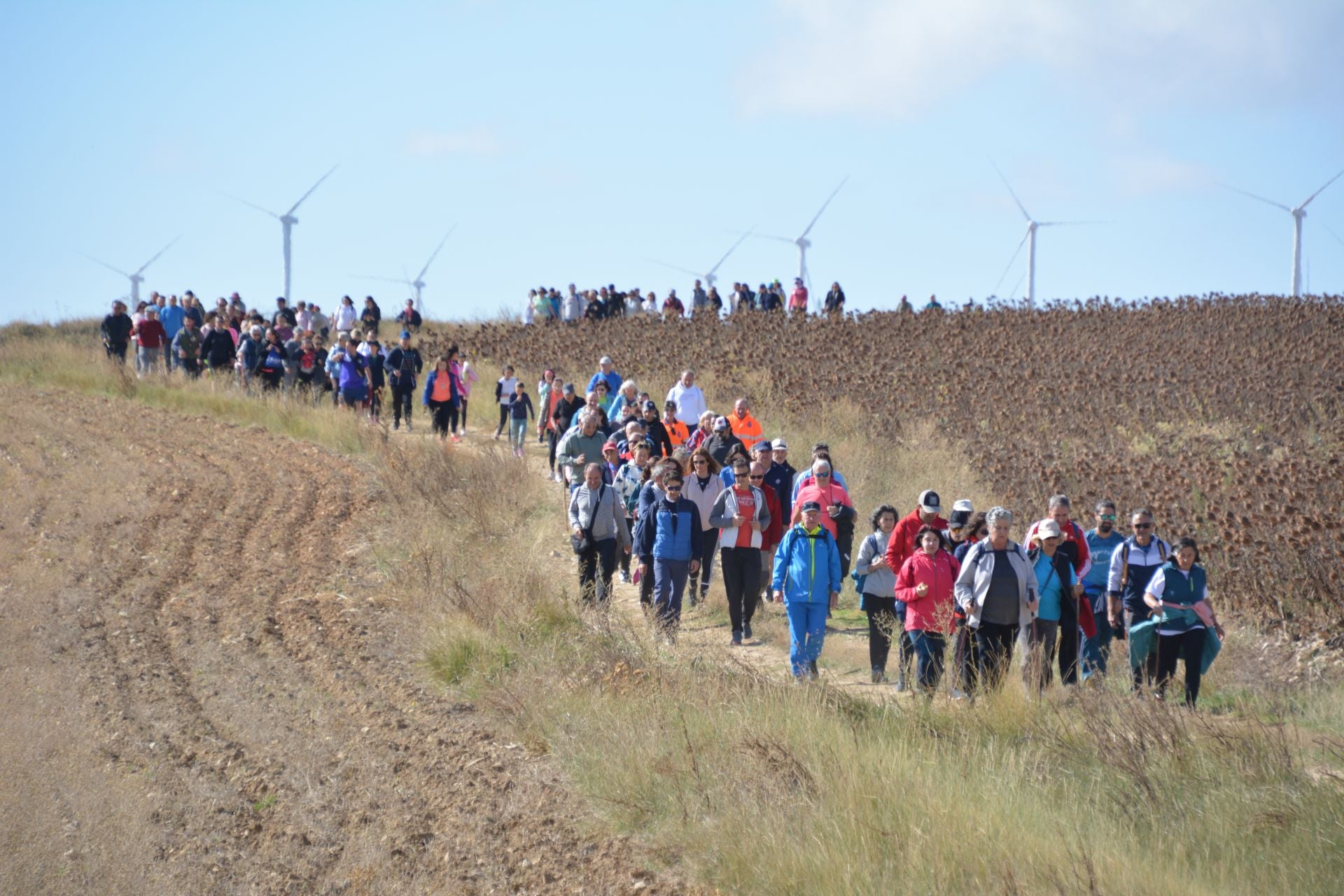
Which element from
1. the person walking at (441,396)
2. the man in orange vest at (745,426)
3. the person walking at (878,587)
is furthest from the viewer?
the person walking at (441,396)

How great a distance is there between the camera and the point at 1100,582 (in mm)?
11125

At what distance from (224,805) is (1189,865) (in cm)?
621

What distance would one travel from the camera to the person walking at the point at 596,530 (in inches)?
500

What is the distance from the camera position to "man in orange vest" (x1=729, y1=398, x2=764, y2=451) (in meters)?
16.8

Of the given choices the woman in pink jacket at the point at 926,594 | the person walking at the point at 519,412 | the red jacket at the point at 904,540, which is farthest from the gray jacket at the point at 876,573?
the person walking at the point at 519,412

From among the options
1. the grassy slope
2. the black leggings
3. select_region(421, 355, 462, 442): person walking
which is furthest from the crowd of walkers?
select_region(421, 355, 462, 442): person walking

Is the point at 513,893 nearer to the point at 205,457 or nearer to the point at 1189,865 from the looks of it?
the point at 1189,865

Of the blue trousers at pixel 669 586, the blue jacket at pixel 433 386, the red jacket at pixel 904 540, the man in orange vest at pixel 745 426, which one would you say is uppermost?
the blue jacket at pixel 433 386

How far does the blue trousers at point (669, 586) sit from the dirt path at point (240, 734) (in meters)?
2.38

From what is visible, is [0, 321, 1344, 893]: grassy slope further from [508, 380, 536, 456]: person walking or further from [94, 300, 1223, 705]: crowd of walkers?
[508, 380, 536, 456]: person walking

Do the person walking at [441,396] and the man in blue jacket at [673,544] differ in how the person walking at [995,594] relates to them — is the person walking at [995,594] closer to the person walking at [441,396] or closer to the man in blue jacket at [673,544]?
the man in blue jacket at [673,544]

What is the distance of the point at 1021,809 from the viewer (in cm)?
693

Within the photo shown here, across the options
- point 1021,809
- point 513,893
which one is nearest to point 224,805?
point 513,893

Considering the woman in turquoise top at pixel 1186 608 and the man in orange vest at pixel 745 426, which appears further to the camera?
the man in orange vest at pixel 745 426
